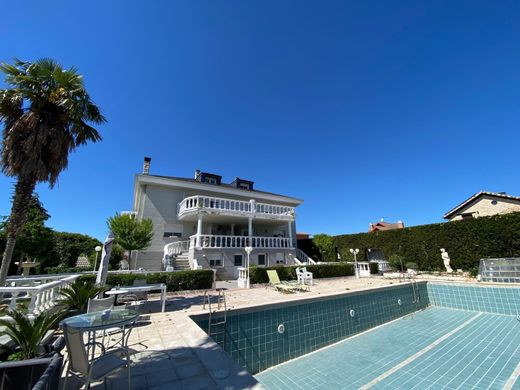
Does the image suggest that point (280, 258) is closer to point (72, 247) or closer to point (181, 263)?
point (181, 263)

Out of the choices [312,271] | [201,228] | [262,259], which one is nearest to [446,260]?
[312,271]

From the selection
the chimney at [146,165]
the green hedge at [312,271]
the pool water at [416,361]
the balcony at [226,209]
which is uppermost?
the chimney at [146,165]

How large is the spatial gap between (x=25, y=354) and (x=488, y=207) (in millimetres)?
35011

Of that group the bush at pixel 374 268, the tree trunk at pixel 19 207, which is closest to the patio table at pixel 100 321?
the tree trunk at pixel 19 207

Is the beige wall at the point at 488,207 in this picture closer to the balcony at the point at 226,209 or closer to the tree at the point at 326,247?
the tree at the point at 326,247

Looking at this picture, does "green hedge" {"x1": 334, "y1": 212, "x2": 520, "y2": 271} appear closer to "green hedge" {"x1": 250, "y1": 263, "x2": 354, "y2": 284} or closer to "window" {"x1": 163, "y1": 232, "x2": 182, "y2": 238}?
"green hedge" {"x1": 250, "y1": 263, "x2": 354, "y2": 284}

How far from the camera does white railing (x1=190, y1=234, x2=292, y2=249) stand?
59.3 feet

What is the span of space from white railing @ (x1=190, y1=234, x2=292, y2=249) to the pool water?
12384mm

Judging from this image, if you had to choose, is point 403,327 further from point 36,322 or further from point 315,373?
point 36,322

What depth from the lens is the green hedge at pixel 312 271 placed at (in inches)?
611

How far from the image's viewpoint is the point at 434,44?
11.0 m

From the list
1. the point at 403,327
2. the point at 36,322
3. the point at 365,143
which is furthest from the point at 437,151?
the point at 36,322

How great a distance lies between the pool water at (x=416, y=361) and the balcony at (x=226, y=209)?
1364cm

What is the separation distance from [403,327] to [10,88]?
54.7 feet
